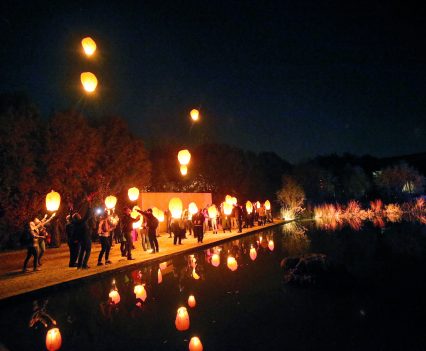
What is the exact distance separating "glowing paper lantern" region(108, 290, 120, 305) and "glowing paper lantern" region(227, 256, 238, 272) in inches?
142

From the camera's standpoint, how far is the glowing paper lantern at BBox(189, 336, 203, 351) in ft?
13.6

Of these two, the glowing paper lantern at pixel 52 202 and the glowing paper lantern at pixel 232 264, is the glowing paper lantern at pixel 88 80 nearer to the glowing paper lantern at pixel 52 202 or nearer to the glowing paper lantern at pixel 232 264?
the glowing paper lantern at pixel 52 202

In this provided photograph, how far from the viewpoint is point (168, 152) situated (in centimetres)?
3762

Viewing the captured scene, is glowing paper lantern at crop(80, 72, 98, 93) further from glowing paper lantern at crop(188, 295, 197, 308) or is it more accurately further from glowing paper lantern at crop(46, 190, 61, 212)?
glowing paper lantern at crop(188, 295, 197, 308)

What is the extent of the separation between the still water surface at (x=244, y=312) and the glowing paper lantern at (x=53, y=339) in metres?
0.08

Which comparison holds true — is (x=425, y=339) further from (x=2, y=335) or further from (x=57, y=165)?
(x=57, y=165)

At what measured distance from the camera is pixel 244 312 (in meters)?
5.50

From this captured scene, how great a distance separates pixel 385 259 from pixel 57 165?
18238 millimetres

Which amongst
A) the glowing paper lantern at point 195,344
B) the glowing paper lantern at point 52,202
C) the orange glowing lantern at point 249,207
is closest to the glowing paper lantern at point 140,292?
the glowing paper lantern at point 195,344

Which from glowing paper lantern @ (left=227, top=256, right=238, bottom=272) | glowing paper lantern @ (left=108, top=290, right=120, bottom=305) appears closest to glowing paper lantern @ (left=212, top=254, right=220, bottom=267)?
glowing paper lantern @ (left=227, top=256, right=238, bottom=272)


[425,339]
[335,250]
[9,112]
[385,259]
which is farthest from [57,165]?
[425,339]

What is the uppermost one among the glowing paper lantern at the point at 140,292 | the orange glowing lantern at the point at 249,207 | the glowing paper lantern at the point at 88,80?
the glowing paper lantern at the point at 88,80

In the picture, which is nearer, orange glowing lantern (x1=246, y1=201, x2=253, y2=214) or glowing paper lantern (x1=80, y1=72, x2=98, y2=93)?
glowing paper lantern (x1=80, y1=72, x2=98, y2=93)

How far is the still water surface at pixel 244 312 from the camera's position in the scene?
14.3ft
